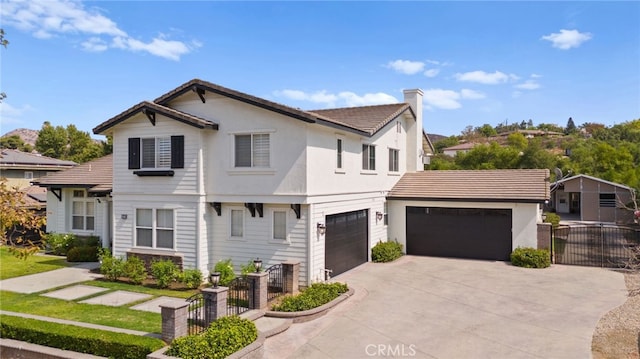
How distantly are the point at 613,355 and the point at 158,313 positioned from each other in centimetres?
1070

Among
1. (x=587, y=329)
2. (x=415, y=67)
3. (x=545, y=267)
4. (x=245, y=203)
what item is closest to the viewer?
(x=587, y=329)

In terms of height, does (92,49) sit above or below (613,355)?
above

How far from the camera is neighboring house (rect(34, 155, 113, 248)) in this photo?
20500 millimetres

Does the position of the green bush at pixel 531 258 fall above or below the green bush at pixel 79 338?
above

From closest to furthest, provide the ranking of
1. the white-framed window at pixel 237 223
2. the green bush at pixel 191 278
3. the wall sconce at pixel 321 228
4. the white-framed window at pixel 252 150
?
1. the green bush at pixel 191 278
2. the wall sconce at pixel 321 228
3. the white-framed window at pixel 252 150
4. the white-framed window at pixel 237 223

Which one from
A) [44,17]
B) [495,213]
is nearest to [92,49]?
[44,17]

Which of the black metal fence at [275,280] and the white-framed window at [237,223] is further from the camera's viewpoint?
the white-framed window at [237,223]

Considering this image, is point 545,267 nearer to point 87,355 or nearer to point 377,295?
point 377,295

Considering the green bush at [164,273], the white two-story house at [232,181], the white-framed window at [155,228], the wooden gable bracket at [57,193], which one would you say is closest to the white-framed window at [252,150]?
the white two-story house at [232,181]

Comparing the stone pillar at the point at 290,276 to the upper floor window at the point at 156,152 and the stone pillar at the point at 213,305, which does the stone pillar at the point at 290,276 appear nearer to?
the stone pillar at the point at 213,305

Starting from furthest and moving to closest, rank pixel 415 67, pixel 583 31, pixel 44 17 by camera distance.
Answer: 1. pixel 415 67
2. pixel 583 31
3. pixel 44 17

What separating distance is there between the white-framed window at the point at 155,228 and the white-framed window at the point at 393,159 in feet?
36.2

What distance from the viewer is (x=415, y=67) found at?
2978 cm

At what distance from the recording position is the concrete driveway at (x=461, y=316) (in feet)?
30.3
